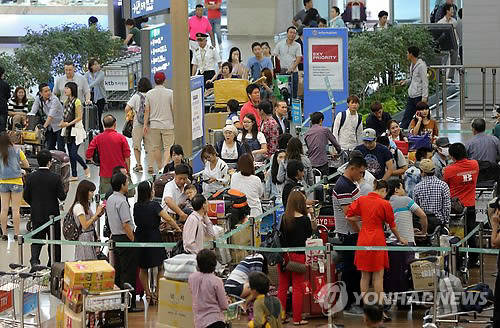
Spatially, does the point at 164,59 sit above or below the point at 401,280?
above

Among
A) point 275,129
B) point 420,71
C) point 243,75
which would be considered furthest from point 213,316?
point 243,75

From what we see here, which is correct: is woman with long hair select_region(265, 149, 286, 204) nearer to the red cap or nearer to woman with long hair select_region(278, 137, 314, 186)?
woman with long hair select_region(278, 137, 314, 186)

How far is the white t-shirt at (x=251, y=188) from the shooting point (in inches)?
567

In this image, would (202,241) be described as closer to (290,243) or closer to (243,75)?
(290,243)

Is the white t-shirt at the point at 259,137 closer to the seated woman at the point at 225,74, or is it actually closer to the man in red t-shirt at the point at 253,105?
the man in red t-shirt at the point at 253,105

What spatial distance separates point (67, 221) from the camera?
13.7m

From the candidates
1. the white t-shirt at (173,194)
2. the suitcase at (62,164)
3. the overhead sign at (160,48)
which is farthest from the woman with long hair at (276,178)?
the overhead sign at (160,48)

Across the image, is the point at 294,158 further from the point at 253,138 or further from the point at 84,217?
the point at 84,217

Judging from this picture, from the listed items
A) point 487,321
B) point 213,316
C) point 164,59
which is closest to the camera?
point 213,316

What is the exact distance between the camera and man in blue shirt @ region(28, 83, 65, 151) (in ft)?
65.6

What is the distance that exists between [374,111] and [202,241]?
6.11 metres

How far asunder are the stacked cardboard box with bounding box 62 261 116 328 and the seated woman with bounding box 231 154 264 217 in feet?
9.33

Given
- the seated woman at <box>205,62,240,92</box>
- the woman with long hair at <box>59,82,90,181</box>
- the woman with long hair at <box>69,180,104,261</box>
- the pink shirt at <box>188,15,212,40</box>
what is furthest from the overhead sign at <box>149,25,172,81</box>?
the pink shirt at <box>188,15,212,40</box>

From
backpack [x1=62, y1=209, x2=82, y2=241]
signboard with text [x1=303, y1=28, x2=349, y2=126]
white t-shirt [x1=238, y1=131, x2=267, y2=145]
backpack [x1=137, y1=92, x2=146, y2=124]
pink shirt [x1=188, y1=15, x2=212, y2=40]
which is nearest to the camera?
backpack [x1=62, y1=209, x2=82, y2=241]
